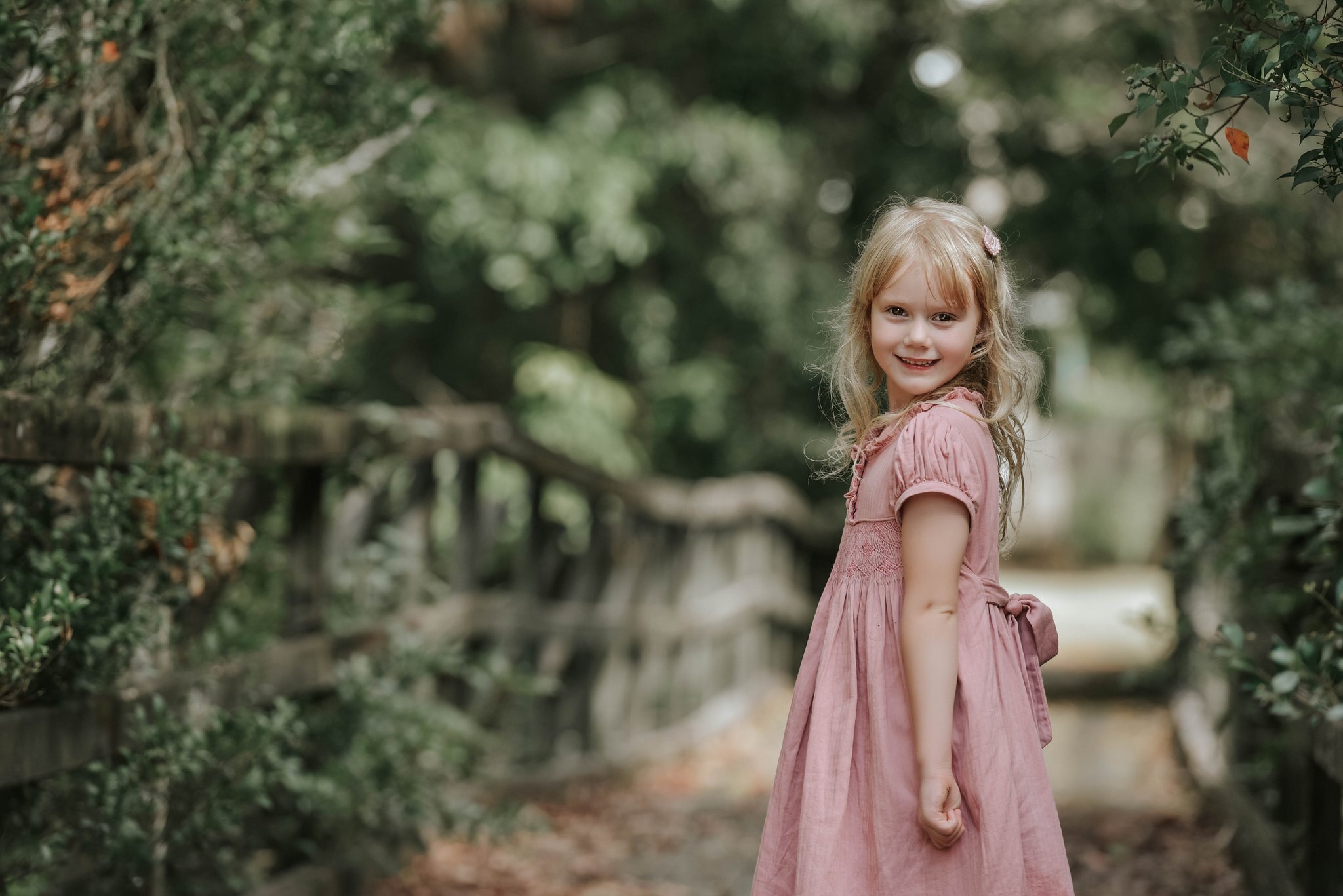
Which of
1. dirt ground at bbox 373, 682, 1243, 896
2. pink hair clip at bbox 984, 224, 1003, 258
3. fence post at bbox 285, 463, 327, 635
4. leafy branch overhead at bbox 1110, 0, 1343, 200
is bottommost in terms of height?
dirt ground at bbox 373, 682, 1243, 896

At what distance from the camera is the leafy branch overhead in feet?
6.38

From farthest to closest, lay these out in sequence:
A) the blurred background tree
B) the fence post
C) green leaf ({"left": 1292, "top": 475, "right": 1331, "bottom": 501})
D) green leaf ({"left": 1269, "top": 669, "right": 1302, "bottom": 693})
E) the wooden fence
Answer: the fence post, the blurred background tree, the wooden fence, green leaf ({"left": 1292, "top": 475, "right": 1331, "bottom": 501}), green leaf ({"left": 1269, "top": 669, "right": 1302, "bottom": 693})

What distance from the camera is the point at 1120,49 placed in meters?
7.13

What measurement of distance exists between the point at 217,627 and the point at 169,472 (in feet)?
2.08

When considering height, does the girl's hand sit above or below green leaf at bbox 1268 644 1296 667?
below

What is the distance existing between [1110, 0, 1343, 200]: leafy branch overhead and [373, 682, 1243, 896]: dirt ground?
96.5 inches

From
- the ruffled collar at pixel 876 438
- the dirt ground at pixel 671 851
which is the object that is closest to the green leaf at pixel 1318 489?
the ruffled collar at pixel 876 438

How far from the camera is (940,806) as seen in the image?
2.00 metres

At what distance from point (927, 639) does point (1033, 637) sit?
32cm

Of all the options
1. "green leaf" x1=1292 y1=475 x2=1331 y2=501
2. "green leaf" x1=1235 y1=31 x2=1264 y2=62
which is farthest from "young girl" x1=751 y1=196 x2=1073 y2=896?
"green leaf" x1=1292 y1=475 x2=1331 y2=501

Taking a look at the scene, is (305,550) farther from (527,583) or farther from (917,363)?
(917,363)

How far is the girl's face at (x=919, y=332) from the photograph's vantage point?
7.15 ft

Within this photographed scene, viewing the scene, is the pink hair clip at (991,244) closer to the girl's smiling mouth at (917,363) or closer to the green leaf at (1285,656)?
the girl's smiling mouth at (917,363)

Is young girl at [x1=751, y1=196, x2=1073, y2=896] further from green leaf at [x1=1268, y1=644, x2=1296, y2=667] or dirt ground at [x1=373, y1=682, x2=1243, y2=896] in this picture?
dirt ground at [x1=373, y1=682, x2=1243, y2=896]
